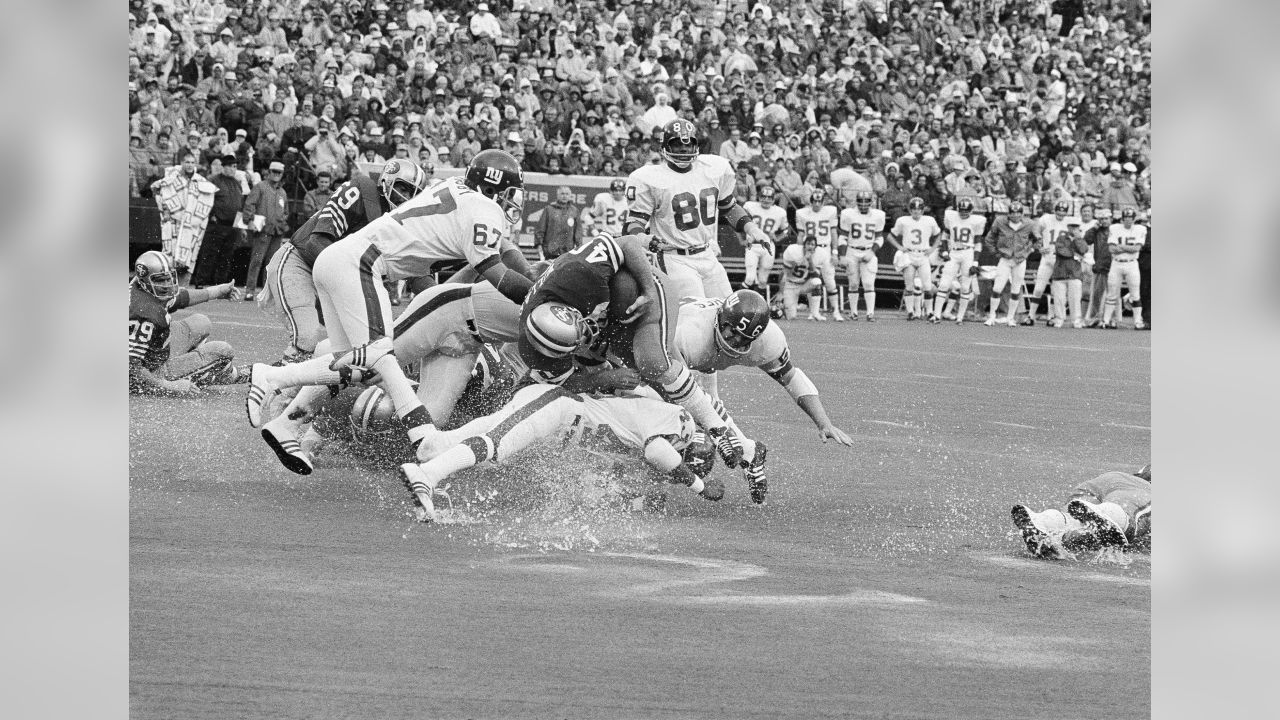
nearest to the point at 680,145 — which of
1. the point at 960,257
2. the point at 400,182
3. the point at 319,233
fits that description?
the point at 400,182

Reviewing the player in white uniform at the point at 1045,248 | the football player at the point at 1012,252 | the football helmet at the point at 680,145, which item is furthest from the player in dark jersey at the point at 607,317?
the player in white uniform at the point at 1045,248

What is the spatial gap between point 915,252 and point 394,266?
16143 millimetres

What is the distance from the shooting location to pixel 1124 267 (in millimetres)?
23531

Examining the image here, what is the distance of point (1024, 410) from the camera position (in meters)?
12.3

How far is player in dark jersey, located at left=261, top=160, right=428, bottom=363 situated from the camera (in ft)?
29.7

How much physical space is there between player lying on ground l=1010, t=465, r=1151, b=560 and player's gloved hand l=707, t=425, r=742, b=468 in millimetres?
1389

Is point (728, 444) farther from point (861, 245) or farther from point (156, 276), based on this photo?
point (861, 245)

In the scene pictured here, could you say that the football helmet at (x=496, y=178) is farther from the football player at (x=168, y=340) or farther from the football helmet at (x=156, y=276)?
the football helmet at (x=156, y=276)

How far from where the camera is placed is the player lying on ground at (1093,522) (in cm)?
681

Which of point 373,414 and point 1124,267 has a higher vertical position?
point 1124,267

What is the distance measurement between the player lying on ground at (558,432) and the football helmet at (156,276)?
436 cm

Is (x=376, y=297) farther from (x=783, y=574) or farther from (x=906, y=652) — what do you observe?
(x=906, y=652)

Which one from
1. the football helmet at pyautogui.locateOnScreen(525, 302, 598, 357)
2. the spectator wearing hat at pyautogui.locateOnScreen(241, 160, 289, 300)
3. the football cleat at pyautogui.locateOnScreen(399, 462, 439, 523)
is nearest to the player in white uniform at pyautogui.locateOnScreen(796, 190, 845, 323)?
the spectator wearing hat at pyautogui.locateOnScreen(241, 160, 289, 300)
